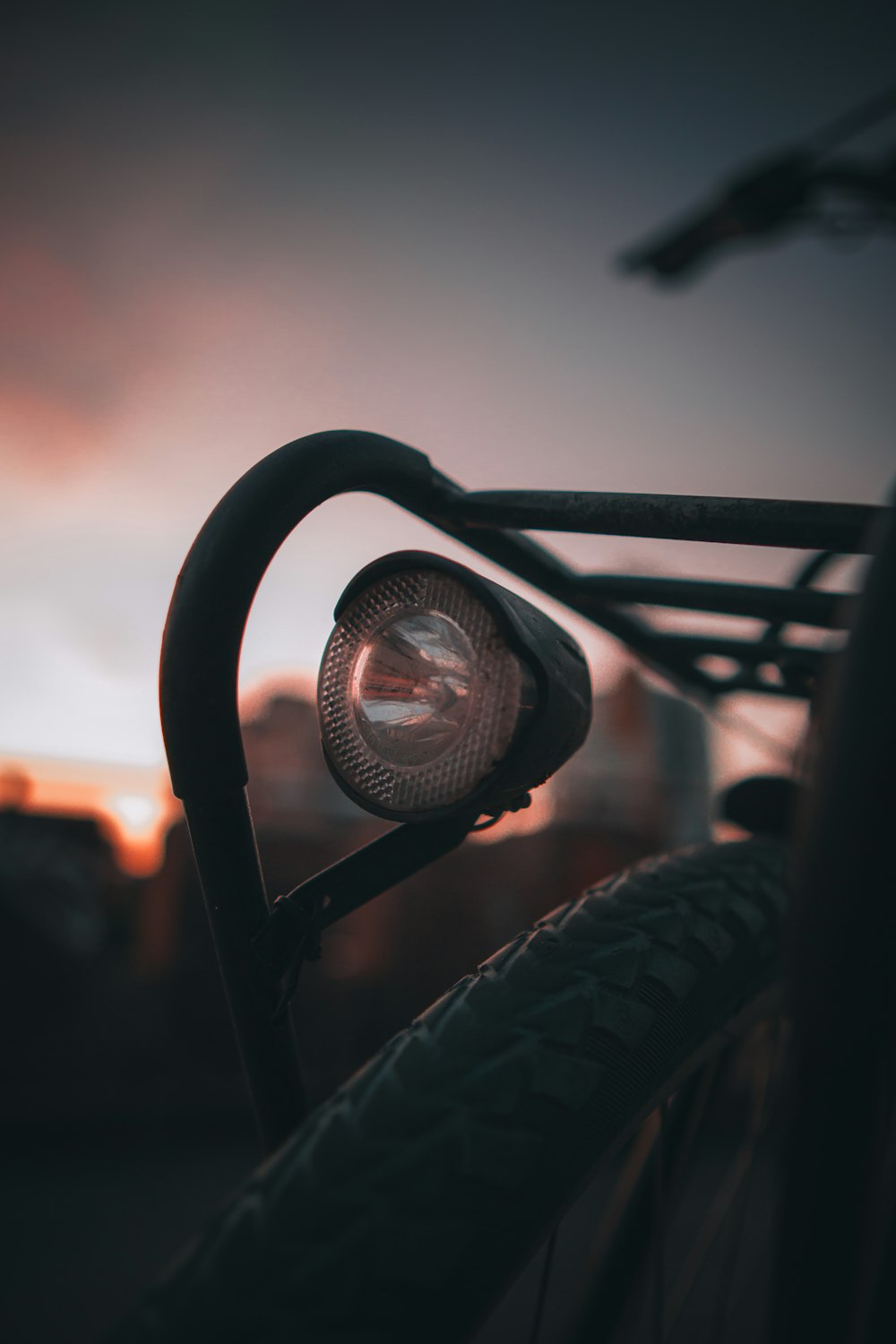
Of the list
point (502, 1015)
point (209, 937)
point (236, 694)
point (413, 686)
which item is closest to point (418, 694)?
point (413, 686)

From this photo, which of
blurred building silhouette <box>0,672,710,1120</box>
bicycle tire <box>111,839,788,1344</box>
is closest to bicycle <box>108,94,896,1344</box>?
bicycle tire <box>111,839,788,1344</box>

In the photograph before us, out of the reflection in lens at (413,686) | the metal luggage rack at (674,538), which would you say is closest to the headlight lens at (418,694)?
the reflection in lens at (413,686)

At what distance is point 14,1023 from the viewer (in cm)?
382

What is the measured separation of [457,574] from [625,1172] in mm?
1054

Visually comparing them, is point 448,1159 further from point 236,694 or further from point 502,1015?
point 236,694

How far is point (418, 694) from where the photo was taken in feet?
1.86

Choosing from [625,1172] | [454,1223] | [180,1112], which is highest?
[454,1223]

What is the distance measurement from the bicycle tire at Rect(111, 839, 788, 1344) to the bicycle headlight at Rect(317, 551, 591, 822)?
0.49ft

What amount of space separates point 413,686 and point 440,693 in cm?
2

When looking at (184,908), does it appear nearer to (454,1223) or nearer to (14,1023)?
(14,1023)

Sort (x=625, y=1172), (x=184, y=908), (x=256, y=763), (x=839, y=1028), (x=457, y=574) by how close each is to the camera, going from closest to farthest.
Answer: (x=839, y=1028), (x=457, y=574), (x=625, y=1172), (x=184, y=908), (x=256, y=763)

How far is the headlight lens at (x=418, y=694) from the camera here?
52 cm

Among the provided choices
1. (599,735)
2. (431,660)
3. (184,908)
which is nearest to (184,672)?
(431,660)

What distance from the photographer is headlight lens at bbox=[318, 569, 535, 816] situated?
52 cm
